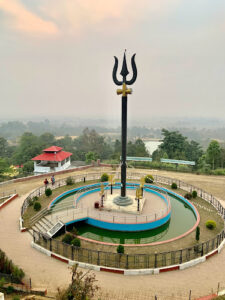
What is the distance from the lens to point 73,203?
74.3ft

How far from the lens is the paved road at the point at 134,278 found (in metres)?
11.9

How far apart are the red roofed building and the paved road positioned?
23.3 metres

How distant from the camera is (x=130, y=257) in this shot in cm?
1478

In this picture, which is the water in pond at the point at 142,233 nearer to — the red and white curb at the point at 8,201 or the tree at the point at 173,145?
the red and white curb at the point at 8,201

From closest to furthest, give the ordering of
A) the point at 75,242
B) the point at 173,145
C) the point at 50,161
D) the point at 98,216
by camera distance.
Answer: the point at 75,242
the point at 98,216
the point at 50,161
the point at 173,145

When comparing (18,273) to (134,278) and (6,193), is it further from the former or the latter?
(6,193)

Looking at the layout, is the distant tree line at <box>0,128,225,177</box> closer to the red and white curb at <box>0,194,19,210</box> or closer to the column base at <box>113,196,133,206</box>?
the red and white curb at <box>0,194,19,210</box>

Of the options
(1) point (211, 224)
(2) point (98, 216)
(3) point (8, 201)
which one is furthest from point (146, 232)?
(3) point (8, 201)

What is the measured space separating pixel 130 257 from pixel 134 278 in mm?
1874

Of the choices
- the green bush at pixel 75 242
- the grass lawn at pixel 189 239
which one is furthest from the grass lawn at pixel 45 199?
the green bush at pixel 75 242

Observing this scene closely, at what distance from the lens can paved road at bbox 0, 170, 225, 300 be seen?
11867 millimetres

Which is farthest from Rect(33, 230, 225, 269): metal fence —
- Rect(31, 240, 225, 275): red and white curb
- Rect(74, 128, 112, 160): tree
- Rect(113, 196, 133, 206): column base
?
Rect(74, 128, 112, 160): tree

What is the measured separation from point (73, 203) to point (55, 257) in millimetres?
8266

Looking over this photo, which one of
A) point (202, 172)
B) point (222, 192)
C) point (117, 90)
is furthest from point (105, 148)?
point (117, 90)
